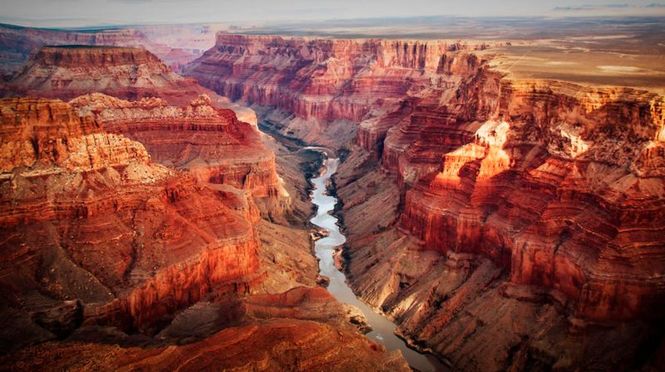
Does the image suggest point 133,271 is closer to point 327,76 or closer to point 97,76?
point 97,76

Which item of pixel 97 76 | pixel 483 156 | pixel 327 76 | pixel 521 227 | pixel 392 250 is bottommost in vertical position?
pixel 392 250

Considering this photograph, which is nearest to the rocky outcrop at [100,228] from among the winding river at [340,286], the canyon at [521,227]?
the winding river at [340,286]

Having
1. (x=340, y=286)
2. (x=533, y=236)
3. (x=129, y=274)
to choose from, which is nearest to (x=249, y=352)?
(x=129, y=274)

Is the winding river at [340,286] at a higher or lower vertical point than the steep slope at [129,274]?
lower

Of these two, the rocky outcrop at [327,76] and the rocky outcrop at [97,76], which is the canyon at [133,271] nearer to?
the rocky outcrop at [97,76]

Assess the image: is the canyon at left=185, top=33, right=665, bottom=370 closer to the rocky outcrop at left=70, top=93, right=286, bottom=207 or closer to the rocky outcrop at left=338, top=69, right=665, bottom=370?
the rocky outcrop at left=338, top=69, right=665, bottom=370

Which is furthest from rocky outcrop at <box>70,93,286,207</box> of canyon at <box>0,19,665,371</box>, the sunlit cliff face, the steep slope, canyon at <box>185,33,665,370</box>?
the sunlit cliff face
